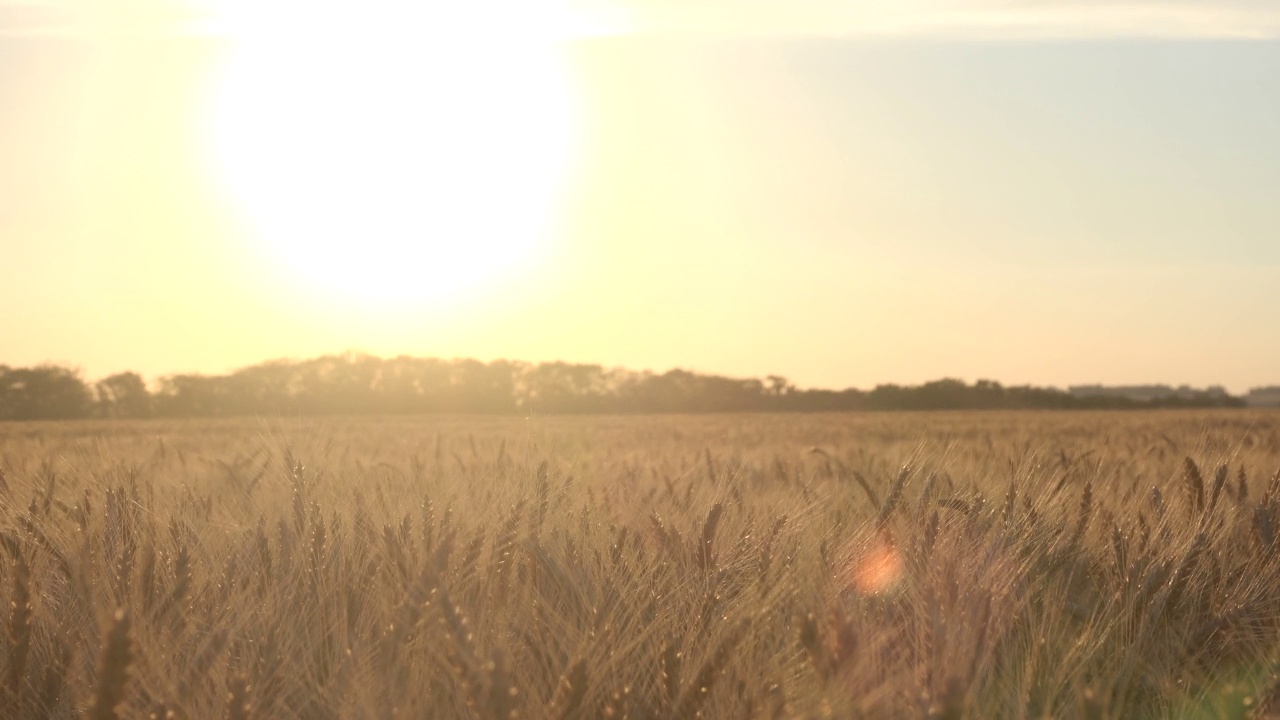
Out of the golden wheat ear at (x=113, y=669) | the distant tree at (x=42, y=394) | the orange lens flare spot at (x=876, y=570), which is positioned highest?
the distant tree at (x=42, y=394)

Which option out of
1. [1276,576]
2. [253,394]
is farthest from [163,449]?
[253,394]

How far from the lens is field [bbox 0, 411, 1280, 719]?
1277 millimetres

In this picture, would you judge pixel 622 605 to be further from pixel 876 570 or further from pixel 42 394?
pixel 42 394

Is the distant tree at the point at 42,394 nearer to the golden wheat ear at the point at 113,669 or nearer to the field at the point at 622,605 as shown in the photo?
the field at the point at 622,605

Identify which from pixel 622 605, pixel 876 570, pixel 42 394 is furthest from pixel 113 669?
pixel 42 394

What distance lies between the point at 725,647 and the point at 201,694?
29.7 inches

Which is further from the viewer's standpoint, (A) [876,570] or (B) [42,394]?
(B) [42,394]

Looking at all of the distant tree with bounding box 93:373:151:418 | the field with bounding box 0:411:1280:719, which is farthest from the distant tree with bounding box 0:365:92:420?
the field with bounding box 0:411:1280:719

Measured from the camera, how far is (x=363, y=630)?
1716mm

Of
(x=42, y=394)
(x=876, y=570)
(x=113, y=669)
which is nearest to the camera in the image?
(x=113, y=669)

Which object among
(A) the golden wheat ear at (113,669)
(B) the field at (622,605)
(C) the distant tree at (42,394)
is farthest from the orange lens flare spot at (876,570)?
(C) the distant tree at (42,394)

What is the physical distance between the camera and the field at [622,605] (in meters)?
1.28

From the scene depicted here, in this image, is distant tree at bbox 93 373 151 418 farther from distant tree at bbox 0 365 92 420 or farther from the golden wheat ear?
the golden wheat ear

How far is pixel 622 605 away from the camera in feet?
5.62
